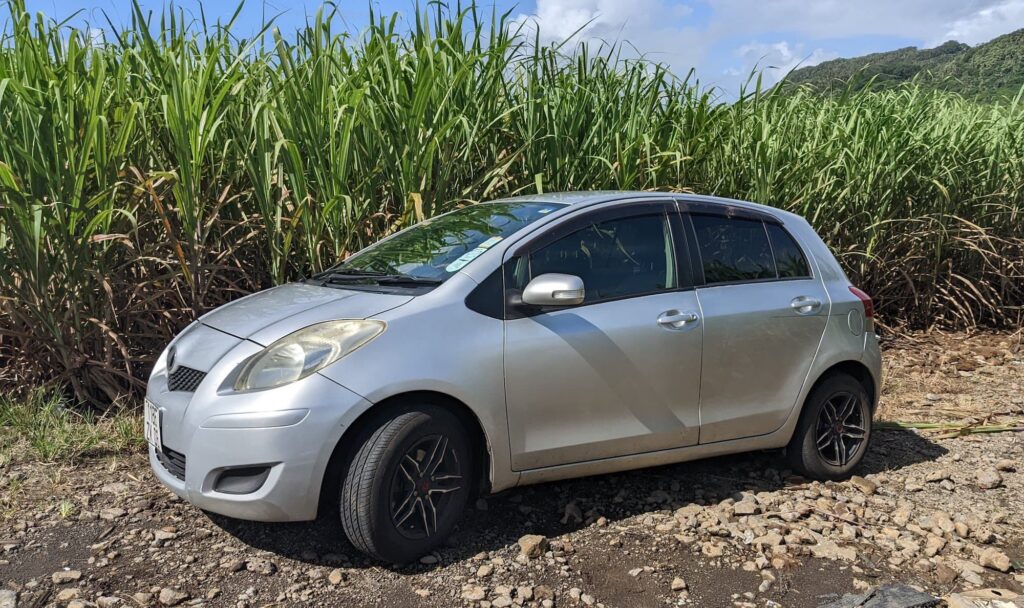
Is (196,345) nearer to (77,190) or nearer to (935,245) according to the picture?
(77,190)

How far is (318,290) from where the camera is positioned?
3.77 meters

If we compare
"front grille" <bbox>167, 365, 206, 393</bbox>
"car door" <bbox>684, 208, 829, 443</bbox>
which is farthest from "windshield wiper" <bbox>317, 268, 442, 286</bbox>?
"car door" <bbox>684, 208, 829, 443</bbox>

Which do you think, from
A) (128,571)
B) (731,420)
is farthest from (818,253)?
(128,571)

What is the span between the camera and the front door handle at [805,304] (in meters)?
4.26

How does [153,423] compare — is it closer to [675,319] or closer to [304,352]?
[304,352]

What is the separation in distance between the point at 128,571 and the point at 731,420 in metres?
2.65

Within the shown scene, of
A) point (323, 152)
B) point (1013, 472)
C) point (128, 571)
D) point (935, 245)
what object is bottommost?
point (1013, 472)

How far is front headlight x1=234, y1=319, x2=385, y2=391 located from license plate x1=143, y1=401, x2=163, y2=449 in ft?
1.63

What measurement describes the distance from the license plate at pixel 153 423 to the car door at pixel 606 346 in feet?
4.56

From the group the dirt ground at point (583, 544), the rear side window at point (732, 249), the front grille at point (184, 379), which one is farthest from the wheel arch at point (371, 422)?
the rear side window at point (732, 249)

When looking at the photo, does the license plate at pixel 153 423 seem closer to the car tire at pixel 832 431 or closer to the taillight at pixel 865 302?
the car tire at pixel 832 431

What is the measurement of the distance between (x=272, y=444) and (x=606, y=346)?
142cm

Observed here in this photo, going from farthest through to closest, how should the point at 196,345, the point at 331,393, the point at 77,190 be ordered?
the point at 77,190
the point at 196,345
the point at 331,393

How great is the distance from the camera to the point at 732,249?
13.9ft
